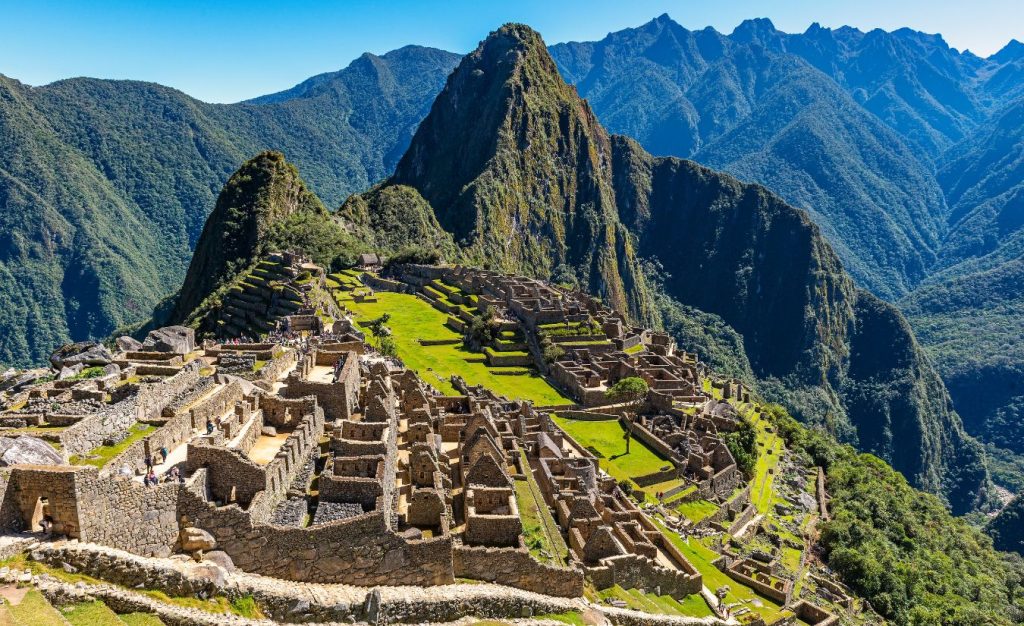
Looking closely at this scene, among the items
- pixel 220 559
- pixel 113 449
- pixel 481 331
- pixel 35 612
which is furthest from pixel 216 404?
pixel 481 331

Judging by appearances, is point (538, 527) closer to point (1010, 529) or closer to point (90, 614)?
point (90, 614)

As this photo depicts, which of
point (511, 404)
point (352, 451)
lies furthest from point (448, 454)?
point (511, 404)

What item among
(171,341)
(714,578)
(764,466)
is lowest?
(764,466)

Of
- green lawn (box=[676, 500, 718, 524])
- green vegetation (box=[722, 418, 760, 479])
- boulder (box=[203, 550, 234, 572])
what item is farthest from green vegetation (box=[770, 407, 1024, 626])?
boulder (box=[203, 550, 234, 572])

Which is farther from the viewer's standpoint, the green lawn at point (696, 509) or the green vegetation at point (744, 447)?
the green vegetation at point (744, 447)

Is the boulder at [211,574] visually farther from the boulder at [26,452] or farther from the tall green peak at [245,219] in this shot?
the tall green peak at [245,219]

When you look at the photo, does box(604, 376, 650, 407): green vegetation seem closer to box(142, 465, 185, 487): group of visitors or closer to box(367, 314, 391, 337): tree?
box(367, 314, 391, 337): tree

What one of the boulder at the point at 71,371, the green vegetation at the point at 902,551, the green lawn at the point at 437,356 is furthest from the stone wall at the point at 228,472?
the green vegetation at the point at 902,551

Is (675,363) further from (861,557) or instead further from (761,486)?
(861,557)
